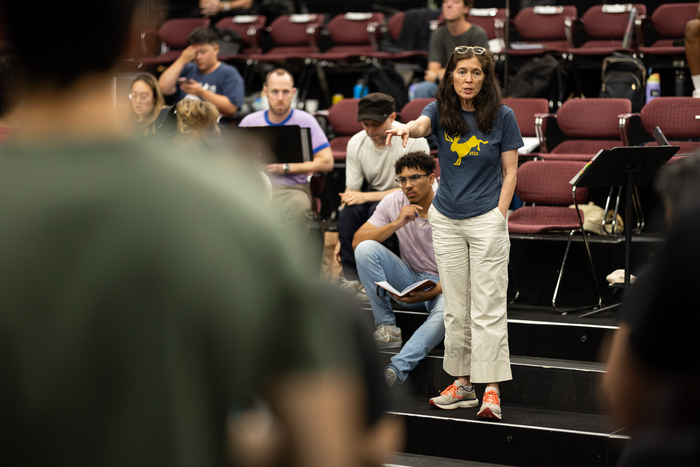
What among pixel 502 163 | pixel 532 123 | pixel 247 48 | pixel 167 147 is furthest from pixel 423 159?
pixel 247 48

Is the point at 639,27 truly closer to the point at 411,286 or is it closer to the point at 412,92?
the point at 412,92

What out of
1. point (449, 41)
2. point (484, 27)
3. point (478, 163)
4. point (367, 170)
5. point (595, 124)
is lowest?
point (367, 170)

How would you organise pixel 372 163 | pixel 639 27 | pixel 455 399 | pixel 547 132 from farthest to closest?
pixel 639 27 → pixel 547 132 → pixel 372 163 → pixel 455 399

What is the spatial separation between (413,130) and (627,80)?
12.8 ft

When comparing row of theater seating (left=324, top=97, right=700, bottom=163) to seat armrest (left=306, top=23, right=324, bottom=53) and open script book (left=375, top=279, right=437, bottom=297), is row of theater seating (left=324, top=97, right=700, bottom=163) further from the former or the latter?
seat armrest (left=306, top=23, right=324, bottom=53)

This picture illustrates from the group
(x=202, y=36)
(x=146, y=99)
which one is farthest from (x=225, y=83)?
(x=146, y=99)

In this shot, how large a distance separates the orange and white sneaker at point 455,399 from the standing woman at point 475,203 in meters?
0.14

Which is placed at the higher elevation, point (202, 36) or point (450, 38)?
point (202, 36)

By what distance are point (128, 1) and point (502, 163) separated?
10.4 ft

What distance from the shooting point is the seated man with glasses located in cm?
407

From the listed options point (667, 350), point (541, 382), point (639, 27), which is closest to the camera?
point (667, 350)

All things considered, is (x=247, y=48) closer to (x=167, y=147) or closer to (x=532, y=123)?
(x=532, y=123)

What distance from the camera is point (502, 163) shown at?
11.7 ft

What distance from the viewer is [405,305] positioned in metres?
4.39
